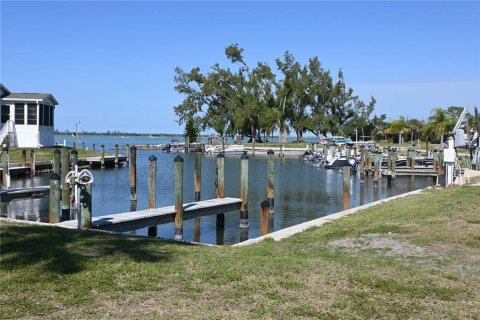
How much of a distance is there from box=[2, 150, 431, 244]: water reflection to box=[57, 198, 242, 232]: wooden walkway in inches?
35.6

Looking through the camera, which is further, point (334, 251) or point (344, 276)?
point (334, 251)

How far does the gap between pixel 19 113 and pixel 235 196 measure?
85.5 feet

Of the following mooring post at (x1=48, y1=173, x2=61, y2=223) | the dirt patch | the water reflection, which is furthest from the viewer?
the water reflection

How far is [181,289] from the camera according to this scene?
7.43 m

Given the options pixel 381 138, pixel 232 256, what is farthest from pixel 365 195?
pixel 381 138

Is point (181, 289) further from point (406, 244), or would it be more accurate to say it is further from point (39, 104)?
point (39, 104)

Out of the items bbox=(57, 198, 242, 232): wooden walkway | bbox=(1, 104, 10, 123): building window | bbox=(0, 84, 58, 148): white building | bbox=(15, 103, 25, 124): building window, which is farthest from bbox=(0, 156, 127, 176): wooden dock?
bbox=(57, 198, 242, 232): wooden walkway

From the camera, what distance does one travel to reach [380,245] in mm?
11445

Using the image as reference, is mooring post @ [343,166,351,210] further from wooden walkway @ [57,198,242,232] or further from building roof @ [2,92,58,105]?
building roof @ [2,92,58,105]

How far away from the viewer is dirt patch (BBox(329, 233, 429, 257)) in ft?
34.9

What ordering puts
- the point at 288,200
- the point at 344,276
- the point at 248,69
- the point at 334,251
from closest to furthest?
the point at 344,276 → the point at 334,251 → the point at 288,200 → the point at 248,69

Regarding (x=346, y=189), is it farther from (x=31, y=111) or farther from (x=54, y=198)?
(x=31, y=111)

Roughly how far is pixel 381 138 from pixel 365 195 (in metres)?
84.7

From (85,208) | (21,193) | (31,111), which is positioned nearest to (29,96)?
→ (31,111)
